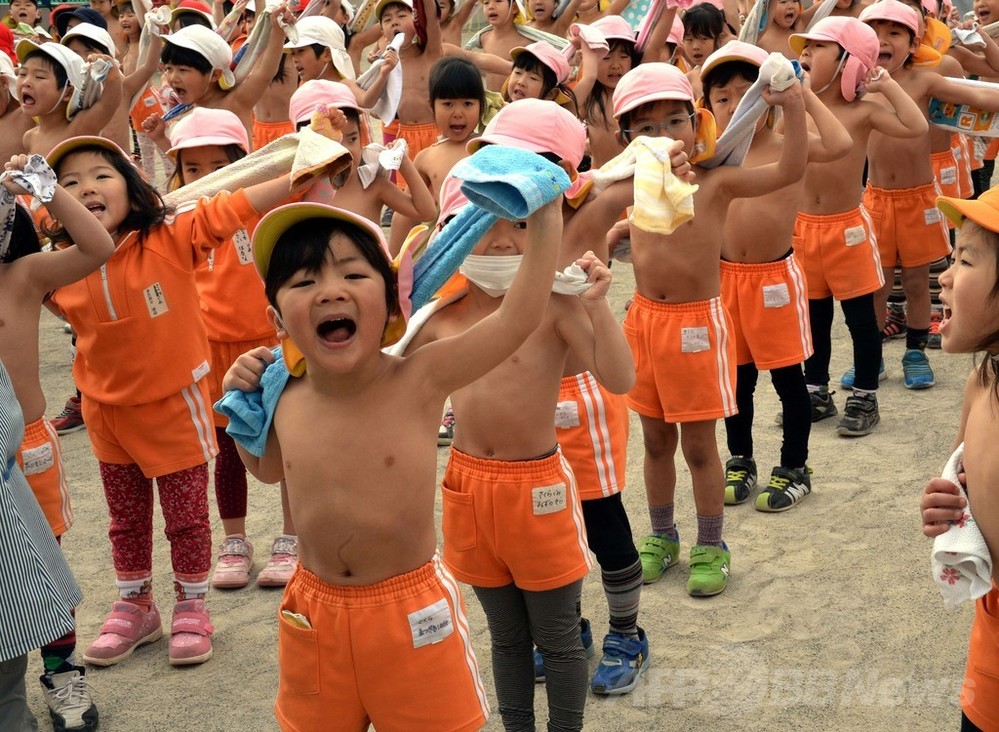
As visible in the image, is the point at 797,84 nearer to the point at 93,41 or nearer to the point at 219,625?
the point at 219,625

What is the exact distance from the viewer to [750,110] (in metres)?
4.29

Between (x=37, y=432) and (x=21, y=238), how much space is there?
63 centimetres

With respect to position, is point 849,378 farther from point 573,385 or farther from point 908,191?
point 573,385

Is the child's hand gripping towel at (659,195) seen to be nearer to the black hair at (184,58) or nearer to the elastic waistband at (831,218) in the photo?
the elastic waistband at (831,218)

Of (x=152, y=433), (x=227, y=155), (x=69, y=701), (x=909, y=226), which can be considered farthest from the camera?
(x=909, y=226)

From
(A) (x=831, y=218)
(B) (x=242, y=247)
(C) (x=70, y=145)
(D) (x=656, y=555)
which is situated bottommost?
(D) (x=656, y=555)

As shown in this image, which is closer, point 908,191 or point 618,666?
point 618,666

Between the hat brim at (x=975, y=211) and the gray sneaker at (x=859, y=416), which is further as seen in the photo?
the gray sneaker at (x=859, y=416)

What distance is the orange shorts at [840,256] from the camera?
5.75 m

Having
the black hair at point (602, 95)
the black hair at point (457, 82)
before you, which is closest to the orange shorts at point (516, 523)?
the black hair at point (457, 82)

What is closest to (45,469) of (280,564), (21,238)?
(21,238)

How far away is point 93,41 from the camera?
8.09 meters

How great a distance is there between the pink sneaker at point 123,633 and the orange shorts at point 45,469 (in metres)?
0.52

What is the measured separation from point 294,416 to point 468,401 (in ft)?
2.21
